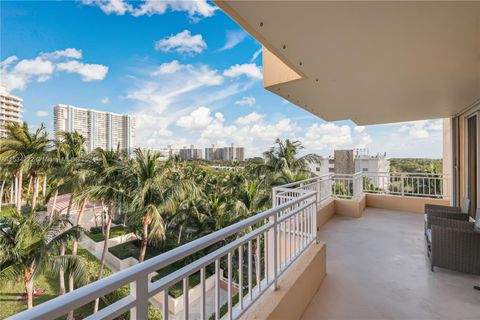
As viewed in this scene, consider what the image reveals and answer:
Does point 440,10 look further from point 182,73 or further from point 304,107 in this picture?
point 182,73

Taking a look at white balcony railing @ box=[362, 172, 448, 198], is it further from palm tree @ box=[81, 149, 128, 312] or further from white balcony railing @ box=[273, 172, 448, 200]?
palm tree @ box=[81, 149, 128, 312]

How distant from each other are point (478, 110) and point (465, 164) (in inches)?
54.1

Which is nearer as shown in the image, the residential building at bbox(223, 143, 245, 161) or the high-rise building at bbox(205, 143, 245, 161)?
the residential building at bbox(223, 143, 245, 161)

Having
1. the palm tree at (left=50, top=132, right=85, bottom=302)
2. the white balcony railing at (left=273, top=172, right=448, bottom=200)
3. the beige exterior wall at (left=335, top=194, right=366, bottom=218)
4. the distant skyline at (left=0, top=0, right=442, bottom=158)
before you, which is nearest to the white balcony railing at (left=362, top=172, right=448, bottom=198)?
the white balcony railing at (left=273, top=172, right=448, bottom=200)

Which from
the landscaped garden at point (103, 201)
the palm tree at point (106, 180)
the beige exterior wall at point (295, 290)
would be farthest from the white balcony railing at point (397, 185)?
the palm tree at point (106, 180)

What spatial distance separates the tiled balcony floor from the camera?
7.53 feet

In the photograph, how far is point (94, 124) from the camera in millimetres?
20594

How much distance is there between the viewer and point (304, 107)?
15.8 ft

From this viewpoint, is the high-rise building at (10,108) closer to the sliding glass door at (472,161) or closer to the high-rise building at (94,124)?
the high-rise building at (94,124)

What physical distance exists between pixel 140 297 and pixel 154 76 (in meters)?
27.7

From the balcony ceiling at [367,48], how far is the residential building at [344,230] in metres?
0.01

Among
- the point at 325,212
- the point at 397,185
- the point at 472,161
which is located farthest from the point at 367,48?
the point at 397,185

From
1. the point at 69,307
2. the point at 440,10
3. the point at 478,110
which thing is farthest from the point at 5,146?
the point at 478,110

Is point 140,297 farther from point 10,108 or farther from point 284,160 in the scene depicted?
point 10,108
